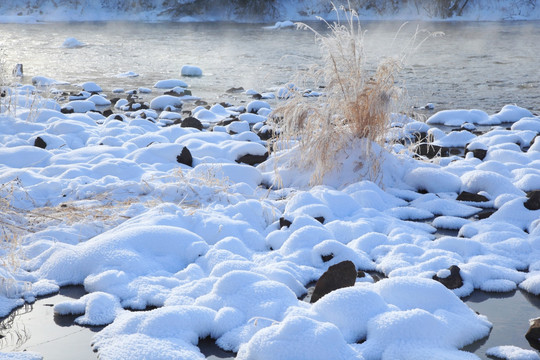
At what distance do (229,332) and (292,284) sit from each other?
585mm

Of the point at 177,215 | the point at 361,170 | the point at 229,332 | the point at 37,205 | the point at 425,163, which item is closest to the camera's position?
the point at 229,332

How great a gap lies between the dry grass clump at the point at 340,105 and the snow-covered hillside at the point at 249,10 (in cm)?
2220

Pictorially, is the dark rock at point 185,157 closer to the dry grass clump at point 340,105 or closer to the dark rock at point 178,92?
the dry grass clump at point 340,105

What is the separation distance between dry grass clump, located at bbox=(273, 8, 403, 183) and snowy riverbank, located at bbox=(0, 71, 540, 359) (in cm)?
17

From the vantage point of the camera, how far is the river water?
11.0m

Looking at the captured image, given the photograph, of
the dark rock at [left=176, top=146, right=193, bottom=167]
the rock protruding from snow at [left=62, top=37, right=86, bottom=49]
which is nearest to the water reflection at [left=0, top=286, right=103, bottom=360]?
the dark rock at [left=176, top=146, right=193, bottom=167]

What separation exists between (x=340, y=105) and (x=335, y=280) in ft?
7.49

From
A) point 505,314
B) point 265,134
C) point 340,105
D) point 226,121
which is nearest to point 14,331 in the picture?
point 505,314

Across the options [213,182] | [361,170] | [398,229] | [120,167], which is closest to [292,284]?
[398,229]

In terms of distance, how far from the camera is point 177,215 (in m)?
4.30

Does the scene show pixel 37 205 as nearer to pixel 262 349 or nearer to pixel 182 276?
pixel 182 276

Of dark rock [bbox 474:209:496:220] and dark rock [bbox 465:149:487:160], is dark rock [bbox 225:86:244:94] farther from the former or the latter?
dark rock [bbox 474:209:496:220]

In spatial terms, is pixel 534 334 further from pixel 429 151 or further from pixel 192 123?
pixel 192 123

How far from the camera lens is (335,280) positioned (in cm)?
341
